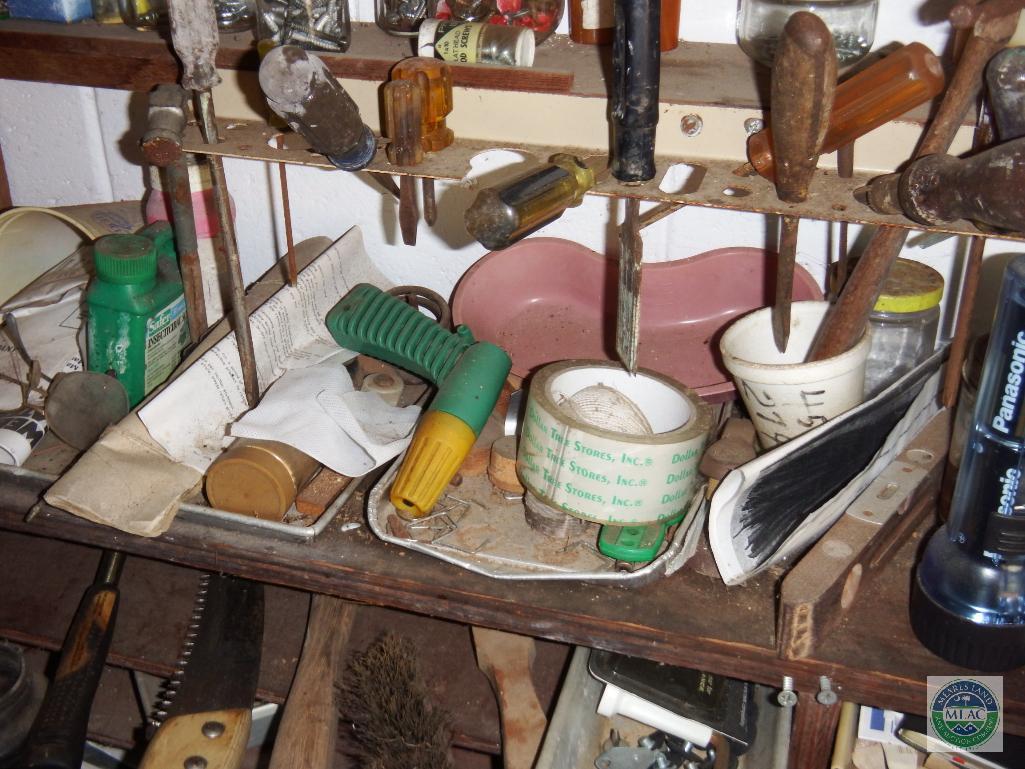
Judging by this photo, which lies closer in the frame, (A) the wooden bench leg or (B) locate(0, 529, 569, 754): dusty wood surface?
(A) the wooden bench leg

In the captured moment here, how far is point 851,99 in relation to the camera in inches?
22.3

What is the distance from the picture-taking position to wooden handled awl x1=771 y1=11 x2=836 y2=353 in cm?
48

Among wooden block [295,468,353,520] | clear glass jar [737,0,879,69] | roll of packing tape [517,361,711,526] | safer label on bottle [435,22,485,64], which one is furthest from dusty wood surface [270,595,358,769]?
clear glass jar [737,0,879,69]

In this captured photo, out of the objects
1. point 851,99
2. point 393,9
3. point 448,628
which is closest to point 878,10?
point 851,99

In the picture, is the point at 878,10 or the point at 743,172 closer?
the point at 743,172

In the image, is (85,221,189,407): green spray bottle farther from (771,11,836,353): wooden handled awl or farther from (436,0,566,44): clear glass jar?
(771,11,836,353): wooden handled awl

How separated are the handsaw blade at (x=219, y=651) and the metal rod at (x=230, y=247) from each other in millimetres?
161

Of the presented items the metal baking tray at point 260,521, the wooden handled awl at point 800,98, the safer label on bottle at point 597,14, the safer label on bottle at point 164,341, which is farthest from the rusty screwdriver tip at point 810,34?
the safer label on bottle at point 164,341

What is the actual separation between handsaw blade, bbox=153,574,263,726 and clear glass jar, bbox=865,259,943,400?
0.50 metres

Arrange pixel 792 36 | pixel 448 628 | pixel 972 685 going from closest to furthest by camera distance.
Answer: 1. pixel 792 36
2. pixel 972 685
3. pixel 448 628

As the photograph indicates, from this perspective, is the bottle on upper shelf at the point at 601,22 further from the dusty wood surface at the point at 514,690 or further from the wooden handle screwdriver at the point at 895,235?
the dusty wood surface at the point at 514,690

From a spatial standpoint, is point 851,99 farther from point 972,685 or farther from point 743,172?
point 972,685

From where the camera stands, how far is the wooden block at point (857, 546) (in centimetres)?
61

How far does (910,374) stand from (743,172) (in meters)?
0.20
